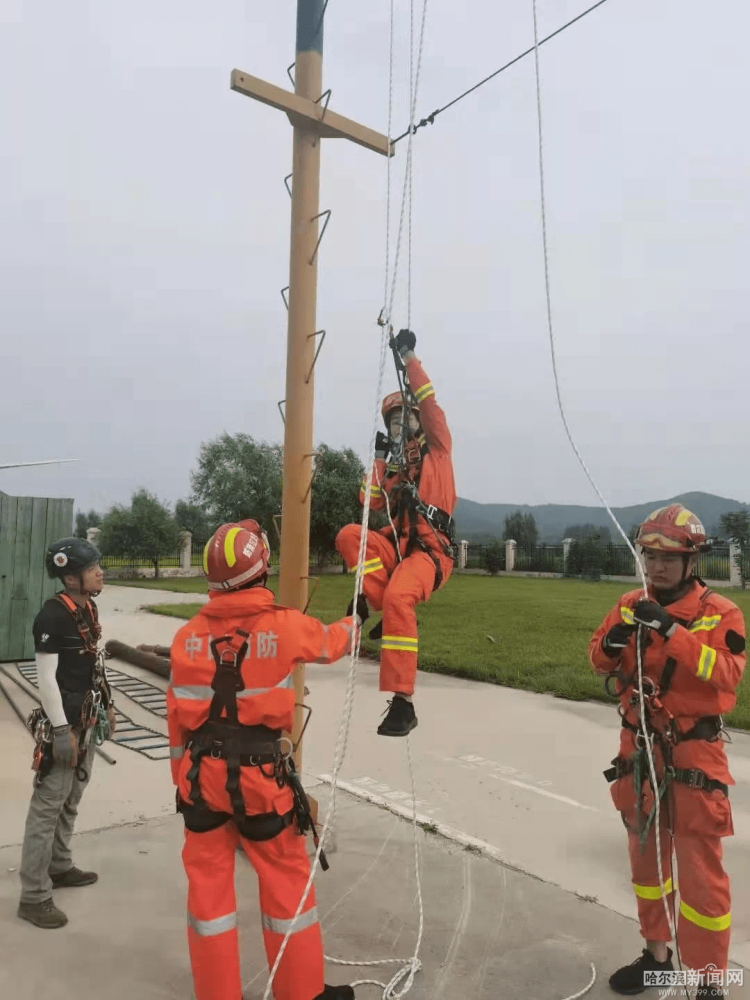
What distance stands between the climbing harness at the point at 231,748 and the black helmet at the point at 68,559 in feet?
5.63

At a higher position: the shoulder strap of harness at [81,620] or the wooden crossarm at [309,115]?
the wooden crossarm at [309,115]

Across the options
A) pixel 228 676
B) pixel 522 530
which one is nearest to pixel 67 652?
pixel 228 676

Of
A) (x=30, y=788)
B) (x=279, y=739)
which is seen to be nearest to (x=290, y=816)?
(x=279, y=739)

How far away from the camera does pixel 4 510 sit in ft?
Answer: 35.3

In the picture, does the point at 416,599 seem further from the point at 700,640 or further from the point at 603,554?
the point at 603,554

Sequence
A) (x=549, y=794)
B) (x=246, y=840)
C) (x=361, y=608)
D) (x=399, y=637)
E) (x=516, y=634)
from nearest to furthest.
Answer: (x=246, y=840), (x=399, y=637), (x=361, y=608), (x=549, y=794), (x=516, y=634)

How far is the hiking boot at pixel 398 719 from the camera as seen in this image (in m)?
3.45

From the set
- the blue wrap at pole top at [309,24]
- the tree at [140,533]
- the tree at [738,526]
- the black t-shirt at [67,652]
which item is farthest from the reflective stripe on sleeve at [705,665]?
the tree at [140,533]

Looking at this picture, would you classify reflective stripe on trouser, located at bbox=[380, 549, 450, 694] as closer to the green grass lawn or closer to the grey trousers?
the grey trousers

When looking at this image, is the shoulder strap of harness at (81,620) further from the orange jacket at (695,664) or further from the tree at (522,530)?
the tree at (522,530)

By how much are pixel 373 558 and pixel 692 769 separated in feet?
5.76

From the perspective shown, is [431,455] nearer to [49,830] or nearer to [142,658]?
[49,830]

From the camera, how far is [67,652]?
4301mm

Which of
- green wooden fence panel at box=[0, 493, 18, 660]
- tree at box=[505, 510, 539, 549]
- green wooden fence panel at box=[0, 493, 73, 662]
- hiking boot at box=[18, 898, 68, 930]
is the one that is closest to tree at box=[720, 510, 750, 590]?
tree at box=[505, 510, 539, 549]
